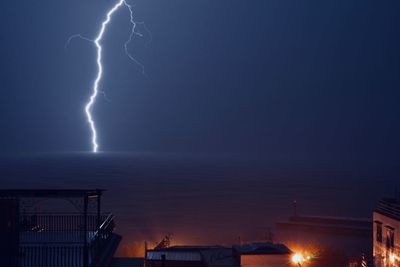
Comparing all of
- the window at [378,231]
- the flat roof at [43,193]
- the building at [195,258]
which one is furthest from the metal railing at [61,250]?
the window at [378,231]

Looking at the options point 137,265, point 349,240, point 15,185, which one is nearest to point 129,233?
point 349,240

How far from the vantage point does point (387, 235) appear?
23031mm

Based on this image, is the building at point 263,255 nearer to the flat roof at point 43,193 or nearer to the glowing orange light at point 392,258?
the glowing orange light at point 392,258

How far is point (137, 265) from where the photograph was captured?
52.6ft

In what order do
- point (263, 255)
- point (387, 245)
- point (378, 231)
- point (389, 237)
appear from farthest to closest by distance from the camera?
point (378, 231)
point (387, 245)
point (389, 237)
point (263, 255)

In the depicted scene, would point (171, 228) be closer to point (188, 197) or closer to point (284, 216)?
point (284, 216)

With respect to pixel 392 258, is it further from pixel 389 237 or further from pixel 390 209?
pixel 390 209

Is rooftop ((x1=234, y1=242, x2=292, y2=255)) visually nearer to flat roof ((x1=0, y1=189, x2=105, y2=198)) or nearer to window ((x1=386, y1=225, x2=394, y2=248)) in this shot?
window ((x1=386, y1=225, x2=394, y2=248))

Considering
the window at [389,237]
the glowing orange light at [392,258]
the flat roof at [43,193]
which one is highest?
the flat roof at [43,193]

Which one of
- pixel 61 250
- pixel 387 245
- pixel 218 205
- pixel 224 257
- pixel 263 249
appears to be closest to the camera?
pixel 61 250

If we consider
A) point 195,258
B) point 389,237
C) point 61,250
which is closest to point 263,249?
point 195,258

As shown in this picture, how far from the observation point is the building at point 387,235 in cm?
2170

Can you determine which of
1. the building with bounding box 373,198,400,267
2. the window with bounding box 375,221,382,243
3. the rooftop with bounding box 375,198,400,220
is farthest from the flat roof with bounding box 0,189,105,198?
the window with bounding box 375,221,382,243

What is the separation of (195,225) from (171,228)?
10.8 ft
